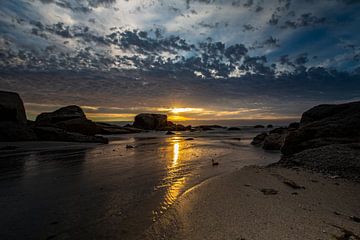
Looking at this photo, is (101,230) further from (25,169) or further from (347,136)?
(347,136)

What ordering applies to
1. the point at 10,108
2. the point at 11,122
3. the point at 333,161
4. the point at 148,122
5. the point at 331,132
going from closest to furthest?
the point at 333,161
the point at 331,132
the point at 11,122
the point at 10,108
the point at 148,122

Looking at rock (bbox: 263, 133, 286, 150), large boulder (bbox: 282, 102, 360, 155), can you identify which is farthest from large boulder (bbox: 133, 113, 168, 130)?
large boulder (bbox: 282, 102, 360, 155)

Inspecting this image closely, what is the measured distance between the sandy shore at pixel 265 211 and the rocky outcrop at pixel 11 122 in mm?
20626

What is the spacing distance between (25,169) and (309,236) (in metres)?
10.4

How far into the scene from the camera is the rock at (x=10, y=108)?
69.4 feet

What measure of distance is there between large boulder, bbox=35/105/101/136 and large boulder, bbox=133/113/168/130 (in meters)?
27.9

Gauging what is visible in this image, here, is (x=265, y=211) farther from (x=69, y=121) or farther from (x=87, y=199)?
(x=69, y=121)

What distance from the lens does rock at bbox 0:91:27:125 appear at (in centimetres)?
2116

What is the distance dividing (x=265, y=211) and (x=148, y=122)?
59354 millimetres

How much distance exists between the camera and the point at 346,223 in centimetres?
380

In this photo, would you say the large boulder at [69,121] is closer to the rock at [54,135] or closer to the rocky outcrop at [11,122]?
the rocky outcrop at [11,122]

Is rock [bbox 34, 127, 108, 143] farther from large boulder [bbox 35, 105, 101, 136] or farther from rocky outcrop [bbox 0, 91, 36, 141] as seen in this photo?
large boulder [bbox 35, 105, 101, 136]

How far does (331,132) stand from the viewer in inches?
434

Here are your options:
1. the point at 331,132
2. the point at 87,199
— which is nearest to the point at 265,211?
the point at 87,199
